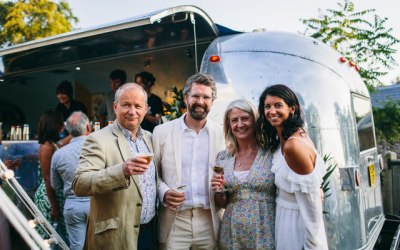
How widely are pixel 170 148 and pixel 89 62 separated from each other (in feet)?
17.6

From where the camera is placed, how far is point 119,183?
2270 mm

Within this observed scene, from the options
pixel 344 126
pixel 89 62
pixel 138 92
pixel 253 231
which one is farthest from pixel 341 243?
pixel 89 62

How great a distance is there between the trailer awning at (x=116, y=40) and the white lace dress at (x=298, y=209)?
2.27 m

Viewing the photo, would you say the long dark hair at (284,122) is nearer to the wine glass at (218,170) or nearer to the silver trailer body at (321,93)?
the wine glass at (218,170)

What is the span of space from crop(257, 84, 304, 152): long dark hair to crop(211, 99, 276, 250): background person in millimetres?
64

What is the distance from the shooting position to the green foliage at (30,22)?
64.0 feet

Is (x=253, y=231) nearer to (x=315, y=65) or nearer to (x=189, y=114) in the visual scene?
(x=189, y=114)

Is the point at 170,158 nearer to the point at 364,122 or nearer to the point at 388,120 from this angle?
the point at 364,122

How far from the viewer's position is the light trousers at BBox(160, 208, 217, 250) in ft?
9.10

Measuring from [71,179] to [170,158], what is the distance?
1.55 m

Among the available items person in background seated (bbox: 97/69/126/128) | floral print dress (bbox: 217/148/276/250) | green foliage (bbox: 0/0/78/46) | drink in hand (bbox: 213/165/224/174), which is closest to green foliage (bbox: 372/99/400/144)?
person in background seated (bbox: 97/69/126/128)

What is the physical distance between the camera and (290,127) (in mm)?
2469

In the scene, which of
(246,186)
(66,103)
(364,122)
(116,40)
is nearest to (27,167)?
(66,103)

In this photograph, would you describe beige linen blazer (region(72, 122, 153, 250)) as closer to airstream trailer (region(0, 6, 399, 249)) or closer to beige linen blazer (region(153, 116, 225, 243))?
beige linen blazer (region(153, 116, 225, 243))
